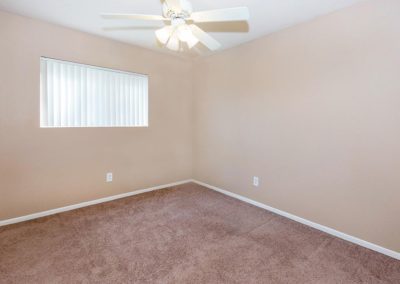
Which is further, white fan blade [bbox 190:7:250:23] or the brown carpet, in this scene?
the brown carpet

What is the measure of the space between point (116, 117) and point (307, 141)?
2611mm

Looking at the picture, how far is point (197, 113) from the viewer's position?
3.87 metres

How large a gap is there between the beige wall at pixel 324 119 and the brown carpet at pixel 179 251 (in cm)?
35

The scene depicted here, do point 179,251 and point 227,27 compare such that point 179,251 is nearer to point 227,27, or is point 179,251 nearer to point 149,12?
point 149,12

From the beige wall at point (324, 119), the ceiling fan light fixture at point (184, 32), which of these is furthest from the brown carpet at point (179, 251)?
the ceiling fan light fixture at point (184, 32)

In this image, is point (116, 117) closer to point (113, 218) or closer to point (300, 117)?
point (113, 218)

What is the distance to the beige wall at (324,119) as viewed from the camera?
6.08ft

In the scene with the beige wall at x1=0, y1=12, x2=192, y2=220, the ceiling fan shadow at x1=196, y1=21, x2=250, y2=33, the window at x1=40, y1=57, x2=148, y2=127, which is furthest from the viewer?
the window at x1=40, y1=57, x2=148, y2=127

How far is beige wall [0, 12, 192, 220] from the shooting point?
2309mm

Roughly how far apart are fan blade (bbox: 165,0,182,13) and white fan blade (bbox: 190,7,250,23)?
114 mm

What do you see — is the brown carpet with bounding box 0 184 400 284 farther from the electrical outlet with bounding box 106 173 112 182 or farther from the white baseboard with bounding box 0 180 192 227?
the electrical outlet with bounding box 106 173 112 182

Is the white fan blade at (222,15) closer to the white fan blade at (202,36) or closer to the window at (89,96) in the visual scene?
the white fan blade at (202,36)

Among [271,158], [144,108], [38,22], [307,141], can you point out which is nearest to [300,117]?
[307,141]

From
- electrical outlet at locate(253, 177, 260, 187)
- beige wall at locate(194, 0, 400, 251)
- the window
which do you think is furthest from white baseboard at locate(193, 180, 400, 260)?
the window
